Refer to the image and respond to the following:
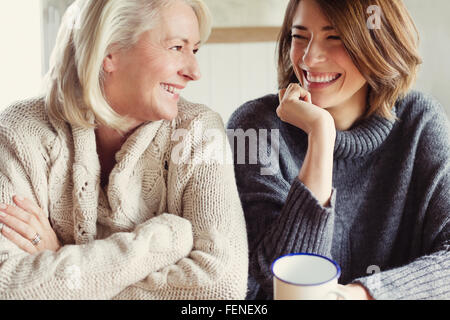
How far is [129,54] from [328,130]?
47cm

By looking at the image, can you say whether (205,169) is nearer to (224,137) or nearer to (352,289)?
(224,137)

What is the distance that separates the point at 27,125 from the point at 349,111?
80 cm

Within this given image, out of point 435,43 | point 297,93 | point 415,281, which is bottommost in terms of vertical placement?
point 415,281

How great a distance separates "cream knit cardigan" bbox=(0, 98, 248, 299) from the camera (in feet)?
3.03

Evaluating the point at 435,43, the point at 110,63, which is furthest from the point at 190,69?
the point at 435,43

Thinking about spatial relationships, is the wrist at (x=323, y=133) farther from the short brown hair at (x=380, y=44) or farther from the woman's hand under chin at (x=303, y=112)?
the short brown hair at (x=380, y=44)

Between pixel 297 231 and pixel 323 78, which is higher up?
pixel 323 78

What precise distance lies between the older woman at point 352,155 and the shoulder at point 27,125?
18.3 inches

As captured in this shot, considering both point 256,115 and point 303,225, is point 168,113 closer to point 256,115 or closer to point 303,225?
point 256,115

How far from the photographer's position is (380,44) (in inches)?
46.6

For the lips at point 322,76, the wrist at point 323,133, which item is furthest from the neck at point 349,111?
the wrist at point 323,133

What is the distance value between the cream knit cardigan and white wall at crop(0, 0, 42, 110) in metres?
0.52

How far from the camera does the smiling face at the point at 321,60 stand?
117 cm
